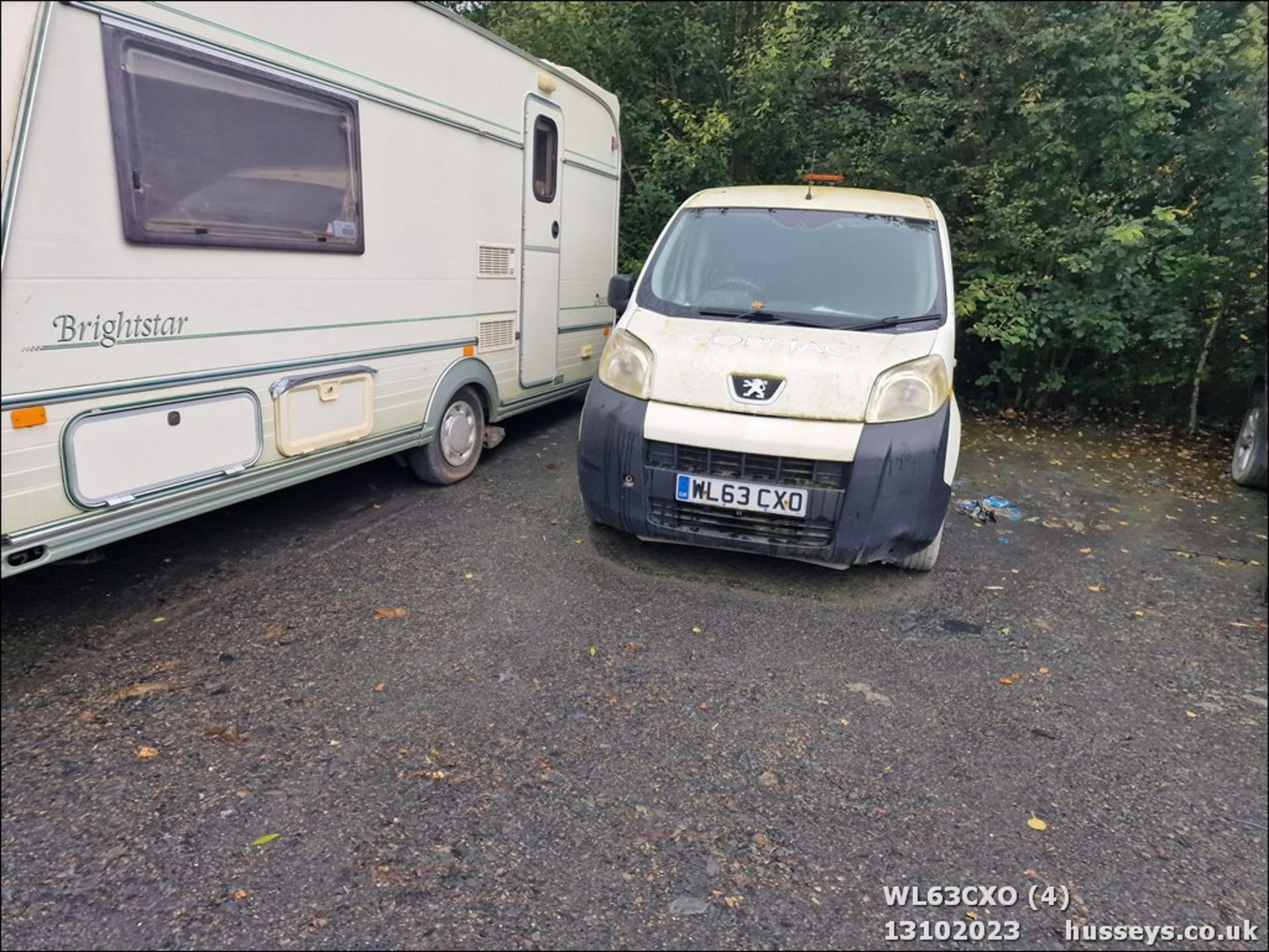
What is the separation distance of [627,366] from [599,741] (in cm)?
205

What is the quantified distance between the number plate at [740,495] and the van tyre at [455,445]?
2131 mm

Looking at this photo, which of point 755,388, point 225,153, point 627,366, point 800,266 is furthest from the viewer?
point 800,266

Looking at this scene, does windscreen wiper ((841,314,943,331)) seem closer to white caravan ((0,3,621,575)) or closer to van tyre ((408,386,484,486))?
white caravan ((0,3,621,575))

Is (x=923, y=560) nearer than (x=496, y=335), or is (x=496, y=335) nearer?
(x=923, y=560)

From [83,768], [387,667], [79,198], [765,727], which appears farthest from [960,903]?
[79,198]

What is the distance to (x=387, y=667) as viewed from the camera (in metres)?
3.37

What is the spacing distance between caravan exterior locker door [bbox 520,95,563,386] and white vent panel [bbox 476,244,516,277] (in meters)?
0.15

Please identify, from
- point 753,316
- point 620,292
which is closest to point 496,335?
point 620,292

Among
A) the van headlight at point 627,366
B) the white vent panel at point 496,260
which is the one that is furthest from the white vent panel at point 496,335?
the van headlight at point 627,366

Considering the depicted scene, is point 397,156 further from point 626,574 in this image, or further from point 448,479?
point 626,574

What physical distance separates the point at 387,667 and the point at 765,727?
153 cm

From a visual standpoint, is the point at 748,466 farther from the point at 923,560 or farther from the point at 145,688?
the point at 145,688

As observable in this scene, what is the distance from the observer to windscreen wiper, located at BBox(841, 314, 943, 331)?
14.2 ft

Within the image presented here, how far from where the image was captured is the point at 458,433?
5793mm
